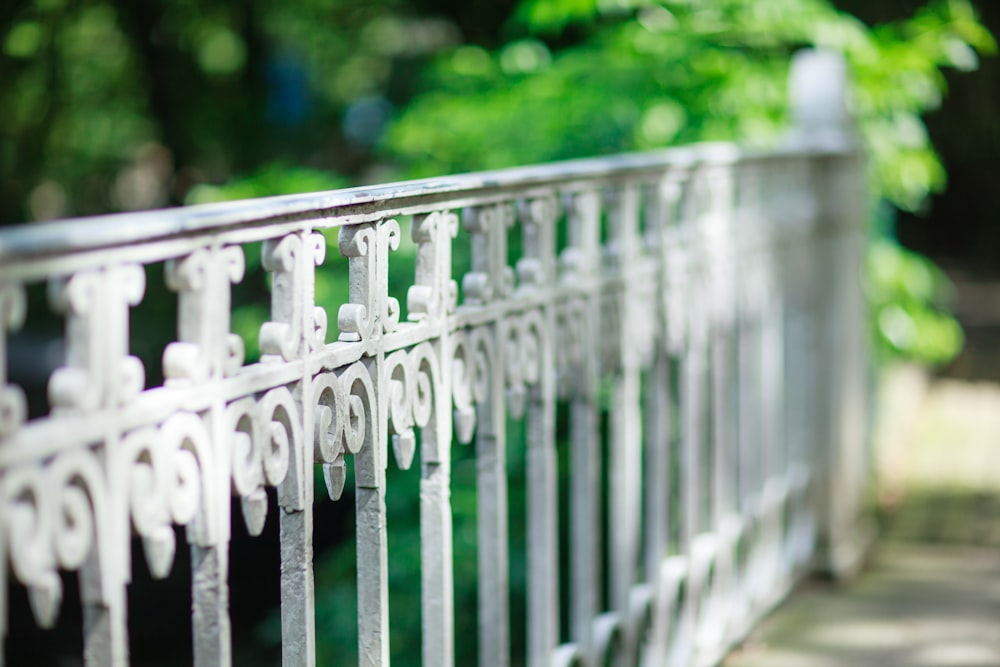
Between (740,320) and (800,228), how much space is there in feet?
2.26

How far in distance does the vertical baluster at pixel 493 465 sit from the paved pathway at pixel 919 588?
62.2 inches

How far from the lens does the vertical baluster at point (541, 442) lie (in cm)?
281

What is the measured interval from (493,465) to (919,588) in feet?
9.19

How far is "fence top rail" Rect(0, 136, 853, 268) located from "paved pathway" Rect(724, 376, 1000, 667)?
1.66 m

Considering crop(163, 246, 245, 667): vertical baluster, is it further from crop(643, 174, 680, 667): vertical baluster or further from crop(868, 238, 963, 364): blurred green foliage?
crop(868, 238, 963, 364): blurred green foliage

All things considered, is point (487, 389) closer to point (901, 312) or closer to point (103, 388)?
point (103, 388)

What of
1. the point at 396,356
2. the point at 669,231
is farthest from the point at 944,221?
the point at 396,356

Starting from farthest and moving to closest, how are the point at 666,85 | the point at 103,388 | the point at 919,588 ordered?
1. the point at 666,85
2. the point at 919,588
3. the point at 103,388

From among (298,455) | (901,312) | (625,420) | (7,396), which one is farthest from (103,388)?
(901,312)

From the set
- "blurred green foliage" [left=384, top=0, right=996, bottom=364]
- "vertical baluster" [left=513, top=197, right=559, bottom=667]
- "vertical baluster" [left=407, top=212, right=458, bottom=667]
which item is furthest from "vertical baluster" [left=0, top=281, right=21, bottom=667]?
"blurred green foliage" [left=384, top=0, right=996, bottom=364]

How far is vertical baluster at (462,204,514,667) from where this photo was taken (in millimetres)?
2605

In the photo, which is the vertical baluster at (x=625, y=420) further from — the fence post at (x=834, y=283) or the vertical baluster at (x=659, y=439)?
the fence post at (x=834, y=283)

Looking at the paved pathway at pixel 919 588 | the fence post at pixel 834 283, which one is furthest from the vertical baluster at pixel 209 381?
the fence post at pixel 834 283

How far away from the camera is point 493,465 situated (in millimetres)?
2652
